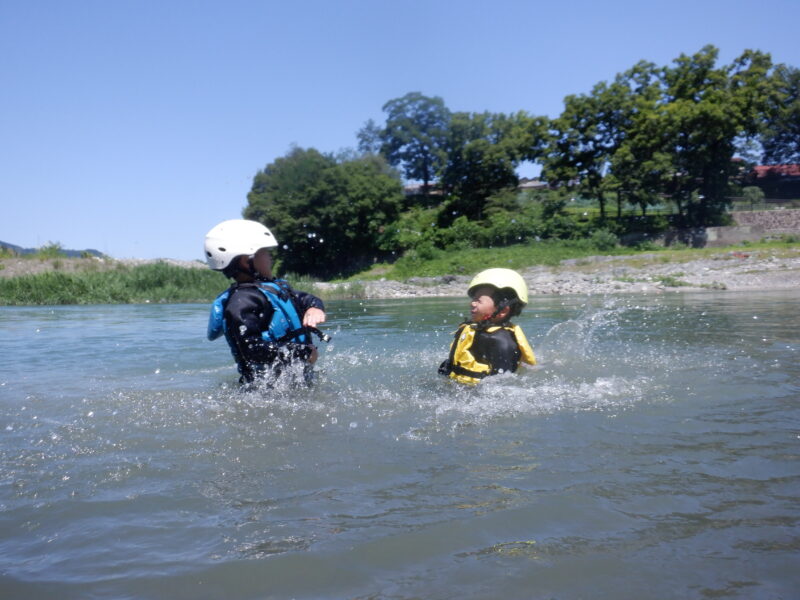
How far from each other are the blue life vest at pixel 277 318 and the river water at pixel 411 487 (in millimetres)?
447

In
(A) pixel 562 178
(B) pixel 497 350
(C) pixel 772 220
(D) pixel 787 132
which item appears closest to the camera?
(B) pixel 497 350

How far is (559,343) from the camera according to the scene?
31.1 ft

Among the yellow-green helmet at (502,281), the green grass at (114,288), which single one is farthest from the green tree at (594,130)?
the yellow-green helmet at (502,281)

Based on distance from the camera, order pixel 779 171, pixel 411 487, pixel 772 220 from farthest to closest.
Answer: pixel 779 171, pixel 772 220, pixel 411 487

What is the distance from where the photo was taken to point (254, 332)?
5.08 meters

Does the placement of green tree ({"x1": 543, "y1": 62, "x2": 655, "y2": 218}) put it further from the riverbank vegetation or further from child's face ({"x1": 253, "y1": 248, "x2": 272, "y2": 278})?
child's face ({"x1": 253, "y1": 248, "x2": 272, "y2": 278})

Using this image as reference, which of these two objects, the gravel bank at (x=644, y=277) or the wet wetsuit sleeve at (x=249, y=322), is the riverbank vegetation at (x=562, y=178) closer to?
the gravel bank at (x=644, y=277)

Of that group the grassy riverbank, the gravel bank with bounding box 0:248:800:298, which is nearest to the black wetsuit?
the grassy riverbank

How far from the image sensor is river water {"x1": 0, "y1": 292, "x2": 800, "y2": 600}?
232cm

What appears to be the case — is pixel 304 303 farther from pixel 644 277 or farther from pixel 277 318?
pixel 644 277

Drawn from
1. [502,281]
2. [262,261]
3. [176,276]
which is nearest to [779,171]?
[176,276]

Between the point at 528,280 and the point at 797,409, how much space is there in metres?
27.2

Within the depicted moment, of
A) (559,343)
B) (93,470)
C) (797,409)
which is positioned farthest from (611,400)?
(559,343)

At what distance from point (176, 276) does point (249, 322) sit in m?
22.5
